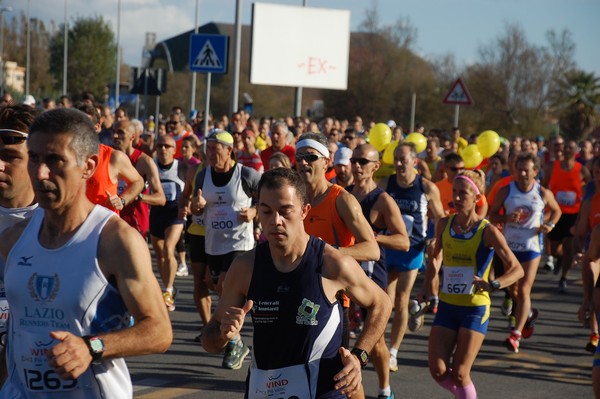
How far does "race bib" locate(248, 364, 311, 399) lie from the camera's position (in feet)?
14.7

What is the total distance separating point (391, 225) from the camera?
779cm

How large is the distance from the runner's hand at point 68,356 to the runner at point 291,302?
4.51ft

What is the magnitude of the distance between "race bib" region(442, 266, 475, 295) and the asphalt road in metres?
1.09

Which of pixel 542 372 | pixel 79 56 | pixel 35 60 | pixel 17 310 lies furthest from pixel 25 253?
pixel 35 60

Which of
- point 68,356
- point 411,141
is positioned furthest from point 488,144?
point 68,356

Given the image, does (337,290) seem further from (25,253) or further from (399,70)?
(399,70)

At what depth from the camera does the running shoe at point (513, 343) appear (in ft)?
32.3

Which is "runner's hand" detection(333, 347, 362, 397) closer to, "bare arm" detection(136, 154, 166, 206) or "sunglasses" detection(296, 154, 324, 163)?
"sunglasses" detection(296, 154, 324, 163)

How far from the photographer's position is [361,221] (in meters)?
6.59

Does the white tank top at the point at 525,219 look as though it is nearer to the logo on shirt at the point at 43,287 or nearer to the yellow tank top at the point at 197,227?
the yellow tank top at the point at 197,227

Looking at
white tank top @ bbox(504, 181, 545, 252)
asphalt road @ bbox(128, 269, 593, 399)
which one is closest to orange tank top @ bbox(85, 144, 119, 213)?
asphalt road @ bbox(128, 269, 593, 399)

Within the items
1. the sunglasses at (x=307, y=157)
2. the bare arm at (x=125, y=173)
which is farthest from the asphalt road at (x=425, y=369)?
the sunglasses at (x=307, y=157)

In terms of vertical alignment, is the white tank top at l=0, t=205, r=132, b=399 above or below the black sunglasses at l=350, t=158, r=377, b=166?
below

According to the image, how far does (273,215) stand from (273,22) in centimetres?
1909
